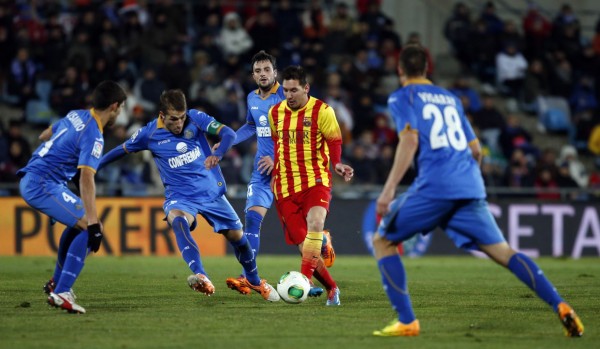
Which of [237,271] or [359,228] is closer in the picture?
[237,271]

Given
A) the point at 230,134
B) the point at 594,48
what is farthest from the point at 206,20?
the point at 230,134

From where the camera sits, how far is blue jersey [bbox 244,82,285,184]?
11.9m

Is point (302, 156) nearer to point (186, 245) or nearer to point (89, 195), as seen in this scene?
point (186, 245)

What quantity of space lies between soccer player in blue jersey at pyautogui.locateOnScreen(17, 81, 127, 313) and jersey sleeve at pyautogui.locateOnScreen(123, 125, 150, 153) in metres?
1.02

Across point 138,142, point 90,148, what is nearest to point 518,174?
point 138,142

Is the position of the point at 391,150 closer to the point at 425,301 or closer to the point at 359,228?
the point at 359,228

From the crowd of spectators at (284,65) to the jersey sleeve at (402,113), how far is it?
12.0 metres

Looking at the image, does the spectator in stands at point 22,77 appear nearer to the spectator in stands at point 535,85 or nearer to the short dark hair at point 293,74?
the spectator in stands at point 535,85

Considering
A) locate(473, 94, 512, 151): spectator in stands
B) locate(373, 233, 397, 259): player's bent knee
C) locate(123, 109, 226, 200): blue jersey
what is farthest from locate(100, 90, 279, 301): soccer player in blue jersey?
locate(473, 94, 512, 151): spectator in stands

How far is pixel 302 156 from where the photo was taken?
10.6 meters

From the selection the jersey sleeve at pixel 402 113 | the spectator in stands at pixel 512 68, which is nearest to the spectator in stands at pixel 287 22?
the spectator in stands at pixel 512 68

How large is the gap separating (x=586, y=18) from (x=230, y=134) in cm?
1951

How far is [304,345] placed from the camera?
295 inches

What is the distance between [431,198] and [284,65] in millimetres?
15415
